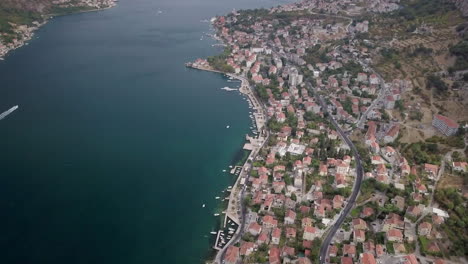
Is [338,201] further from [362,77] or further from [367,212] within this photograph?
[362,77]

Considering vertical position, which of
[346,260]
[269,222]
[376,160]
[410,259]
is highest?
[410,259]

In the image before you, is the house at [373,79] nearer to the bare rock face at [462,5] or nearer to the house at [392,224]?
the bare rock face at [462,5]

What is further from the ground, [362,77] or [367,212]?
[362,77]

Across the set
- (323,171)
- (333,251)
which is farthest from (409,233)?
(323,171)

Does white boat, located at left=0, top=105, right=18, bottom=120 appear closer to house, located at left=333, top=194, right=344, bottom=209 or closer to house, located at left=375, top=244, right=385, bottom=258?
house, located at left=333, top=194, right=344, bottom=209

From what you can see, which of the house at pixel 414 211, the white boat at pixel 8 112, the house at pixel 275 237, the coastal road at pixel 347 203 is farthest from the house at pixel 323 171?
the white boat at pixel 8 112

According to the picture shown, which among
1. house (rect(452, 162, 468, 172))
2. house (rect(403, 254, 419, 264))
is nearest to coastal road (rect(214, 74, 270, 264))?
house (rect(403, 254, 419, 264))

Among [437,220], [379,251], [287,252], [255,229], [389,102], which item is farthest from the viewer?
[389,102]

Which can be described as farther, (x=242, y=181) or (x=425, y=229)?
(x=242, y=181)
